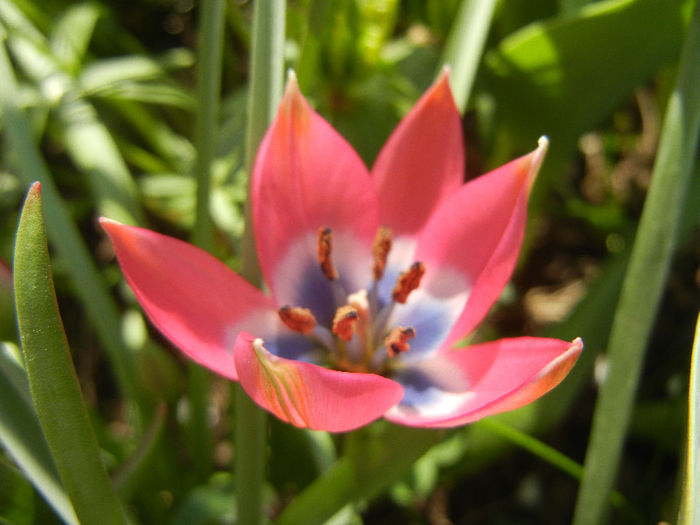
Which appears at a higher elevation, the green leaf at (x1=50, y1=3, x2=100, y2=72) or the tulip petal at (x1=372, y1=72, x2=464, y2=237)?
the green leaf at (x1=50, y1=3, x2=100, y2=72)

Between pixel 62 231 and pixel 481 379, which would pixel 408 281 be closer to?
pixel 481 379

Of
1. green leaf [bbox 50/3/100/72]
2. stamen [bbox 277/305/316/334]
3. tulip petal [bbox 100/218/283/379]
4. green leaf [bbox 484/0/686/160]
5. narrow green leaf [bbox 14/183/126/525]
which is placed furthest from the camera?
green leaf [bbox 50/3/100/72]

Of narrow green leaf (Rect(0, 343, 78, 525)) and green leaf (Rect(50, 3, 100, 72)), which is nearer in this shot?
narrow green leaf (Rect(0, 343, 78, 525))

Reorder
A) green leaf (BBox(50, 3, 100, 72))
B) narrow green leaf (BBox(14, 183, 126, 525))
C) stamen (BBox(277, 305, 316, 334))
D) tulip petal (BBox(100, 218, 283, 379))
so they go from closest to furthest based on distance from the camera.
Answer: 1. narrow green leaf (BBox(14, 183, 126, 525))
2. tulip petal (BBox(100, 218, 283, 379))
3. stamen (BBox(277, 305, 316, 334))
4. green leaf (BBox(50, 3, 100, 72))

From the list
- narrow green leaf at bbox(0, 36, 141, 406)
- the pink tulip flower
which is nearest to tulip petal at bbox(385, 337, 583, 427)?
the pink tulip flower

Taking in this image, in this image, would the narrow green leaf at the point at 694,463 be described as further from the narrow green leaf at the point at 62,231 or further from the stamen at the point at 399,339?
the narrow green leaf at the point at 62,231

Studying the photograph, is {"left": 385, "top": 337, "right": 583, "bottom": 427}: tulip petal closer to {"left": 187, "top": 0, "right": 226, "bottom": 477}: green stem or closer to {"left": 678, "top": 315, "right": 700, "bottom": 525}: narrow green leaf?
{"left": 678, "top": 315, "right": 700, "bottom": 525}: narrow green leaf

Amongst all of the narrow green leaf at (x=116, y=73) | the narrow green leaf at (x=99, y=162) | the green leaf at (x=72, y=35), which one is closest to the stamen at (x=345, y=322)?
the narrow green leaf at (x=99, y=162)

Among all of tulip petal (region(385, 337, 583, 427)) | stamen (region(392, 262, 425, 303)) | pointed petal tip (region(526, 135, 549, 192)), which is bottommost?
tulip petal (region(385, 337, 583, 427))
